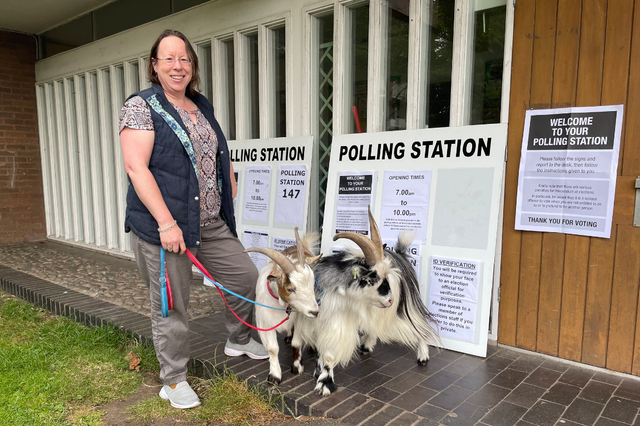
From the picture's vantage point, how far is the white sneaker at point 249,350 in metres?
3.65

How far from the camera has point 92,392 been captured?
3398 millimetres

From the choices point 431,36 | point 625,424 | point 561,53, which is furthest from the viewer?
point 431,36

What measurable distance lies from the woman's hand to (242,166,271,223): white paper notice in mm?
2447

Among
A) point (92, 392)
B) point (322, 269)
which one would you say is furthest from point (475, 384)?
point (92, 392)

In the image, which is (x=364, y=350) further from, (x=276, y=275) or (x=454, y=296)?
(x=276, y=275)

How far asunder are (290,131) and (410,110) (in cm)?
152

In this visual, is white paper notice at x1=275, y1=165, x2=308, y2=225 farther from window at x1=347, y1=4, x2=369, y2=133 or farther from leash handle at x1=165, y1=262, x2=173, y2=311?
leash handle at x1=165, y1=262, x2=173, y2=311

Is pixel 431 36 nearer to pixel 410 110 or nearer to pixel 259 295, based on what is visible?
pixel 410 110

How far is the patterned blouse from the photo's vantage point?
2834 mm

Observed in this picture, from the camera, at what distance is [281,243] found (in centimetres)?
515

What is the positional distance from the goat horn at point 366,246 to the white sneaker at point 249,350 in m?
1.24

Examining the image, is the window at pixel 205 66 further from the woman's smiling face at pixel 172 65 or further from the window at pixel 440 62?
the woman's smiling face at pixel 172 65

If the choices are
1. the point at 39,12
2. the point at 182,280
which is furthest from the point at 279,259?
the point at 39,12

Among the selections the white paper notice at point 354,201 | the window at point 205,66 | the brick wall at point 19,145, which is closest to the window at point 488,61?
the white paper notice at point 354,201
